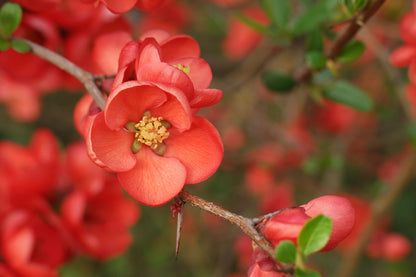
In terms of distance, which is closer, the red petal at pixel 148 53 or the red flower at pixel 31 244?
the red petal at pixel 148 53

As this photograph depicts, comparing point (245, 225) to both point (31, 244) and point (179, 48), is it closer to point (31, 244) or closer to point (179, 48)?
point (179, 48)

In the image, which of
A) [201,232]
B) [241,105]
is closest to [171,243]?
[201,232]

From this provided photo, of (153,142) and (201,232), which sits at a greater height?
(153,142)

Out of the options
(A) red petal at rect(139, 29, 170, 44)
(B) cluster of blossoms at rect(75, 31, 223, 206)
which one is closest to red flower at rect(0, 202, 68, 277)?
(B) cluster of blossoms at rect(75, 31, 223, 206)

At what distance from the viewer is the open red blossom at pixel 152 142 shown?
59 cm

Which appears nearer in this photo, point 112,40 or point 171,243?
point 112,40

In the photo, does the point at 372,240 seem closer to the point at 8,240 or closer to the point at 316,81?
the point at 316,81

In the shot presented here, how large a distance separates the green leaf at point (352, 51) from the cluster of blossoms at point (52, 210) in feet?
1.97

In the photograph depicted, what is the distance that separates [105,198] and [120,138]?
478mm

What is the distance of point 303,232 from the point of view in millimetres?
521

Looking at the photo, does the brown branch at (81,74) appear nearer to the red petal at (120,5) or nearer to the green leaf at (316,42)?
the red petal at (120,5)

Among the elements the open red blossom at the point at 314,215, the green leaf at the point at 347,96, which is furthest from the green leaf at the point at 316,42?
the open red blossom at the point at 314,215

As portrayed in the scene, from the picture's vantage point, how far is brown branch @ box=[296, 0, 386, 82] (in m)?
0.66

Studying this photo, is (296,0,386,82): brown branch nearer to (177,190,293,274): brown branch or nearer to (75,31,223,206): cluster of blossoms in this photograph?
(75,31,223,206): cluster of blossoms
